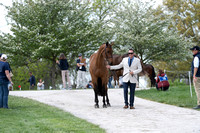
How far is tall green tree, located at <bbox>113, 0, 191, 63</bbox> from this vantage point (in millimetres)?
32938

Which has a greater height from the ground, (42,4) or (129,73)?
(42,4)

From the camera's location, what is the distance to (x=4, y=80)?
11.3m

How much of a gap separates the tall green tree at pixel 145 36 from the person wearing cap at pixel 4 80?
22116mm

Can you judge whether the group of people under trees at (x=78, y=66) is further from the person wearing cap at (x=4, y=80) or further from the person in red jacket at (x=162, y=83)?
the person wearing cap at (x=4, y=80)

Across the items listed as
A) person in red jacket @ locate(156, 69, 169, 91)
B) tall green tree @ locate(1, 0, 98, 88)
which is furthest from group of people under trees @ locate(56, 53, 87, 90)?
tall green tree @ locate(1, 0, 98, 88)

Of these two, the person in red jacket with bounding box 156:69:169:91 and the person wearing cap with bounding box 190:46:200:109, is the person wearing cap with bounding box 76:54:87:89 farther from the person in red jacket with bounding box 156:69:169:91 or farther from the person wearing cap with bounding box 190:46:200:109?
the person wearing cap with bounding box 190:46:200:109

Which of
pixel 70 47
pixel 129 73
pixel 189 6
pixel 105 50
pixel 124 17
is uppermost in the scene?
pixel 189 6

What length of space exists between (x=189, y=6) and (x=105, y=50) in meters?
35.3

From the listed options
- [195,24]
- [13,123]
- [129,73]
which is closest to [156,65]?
[195,24]

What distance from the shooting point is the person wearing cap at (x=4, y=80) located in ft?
36.6

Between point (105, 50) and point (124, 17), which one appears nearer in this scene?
point (105, 50)

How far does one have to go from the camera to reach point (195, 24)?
4275cm

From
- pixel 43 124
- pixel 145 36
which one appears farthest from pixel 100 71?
pixel 145 36

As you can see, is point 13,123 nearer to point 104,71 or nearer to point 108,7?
point 104,71
